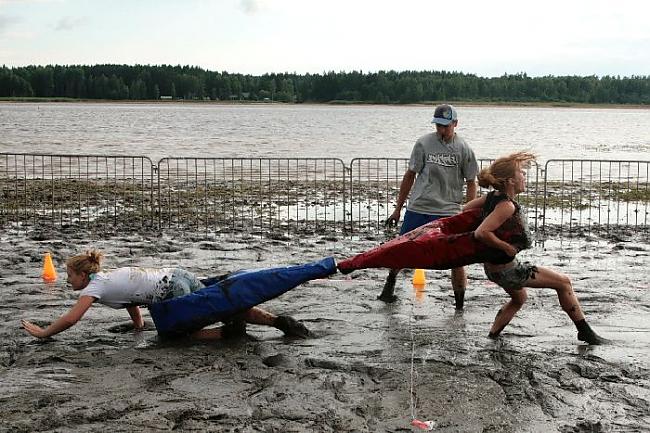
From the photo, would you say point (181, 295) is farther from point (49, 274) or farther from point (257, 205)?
point (257, 205)

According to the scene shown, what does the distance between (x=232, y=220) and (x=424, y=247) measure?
819 cm

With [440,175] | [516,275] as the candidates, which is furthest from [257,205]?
[516,275]

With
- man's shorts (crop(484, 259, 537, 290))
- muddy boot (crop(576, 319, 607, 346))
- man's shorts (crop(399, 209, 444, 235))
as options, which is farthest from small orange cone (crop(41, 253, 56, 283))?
muddy boot (crop(576, 319, 607, 346))

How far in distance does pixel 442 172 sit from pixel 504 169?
5.95 ft

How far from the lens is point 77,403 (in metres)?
5.91

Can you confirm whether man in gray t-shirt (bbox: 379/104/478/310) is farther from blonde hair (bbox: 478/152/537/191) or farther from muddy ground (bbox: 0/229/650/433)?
blonde hair (bbox: 478/152/537/191)

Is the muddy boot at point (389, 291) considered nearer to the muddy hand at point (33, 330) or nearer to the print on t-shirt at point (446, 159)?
the print on t-shirt at point (446, 159)

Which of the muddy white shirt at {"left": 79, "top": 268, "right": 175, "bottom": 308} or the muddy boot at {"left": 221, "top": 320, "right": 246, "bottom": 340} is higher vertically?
the muddy white shirt at {"left": 79, "top": 268, "right": 175, "bottom": 308}

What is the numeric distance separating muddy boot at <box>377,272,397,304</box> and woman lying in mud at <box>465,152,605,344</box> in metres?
1.68

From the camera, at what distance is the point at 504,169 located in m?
7.18

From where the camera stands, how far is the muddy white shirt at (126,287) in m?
7.40

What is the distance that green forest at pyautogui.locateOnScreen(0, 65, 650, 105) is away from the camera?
143m

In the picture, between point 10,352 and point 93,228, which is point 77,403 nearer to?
point 10,352

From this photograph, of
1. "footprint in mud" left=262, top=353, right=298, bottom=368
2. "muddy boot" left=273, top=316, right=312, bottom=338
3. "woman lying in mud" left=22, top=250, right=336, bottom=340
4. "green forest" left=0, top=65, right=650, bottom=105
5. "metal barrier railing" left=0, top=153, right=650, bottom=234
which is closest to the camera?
"footprint in mud" left=262, top=353, right=298, bottom=368
